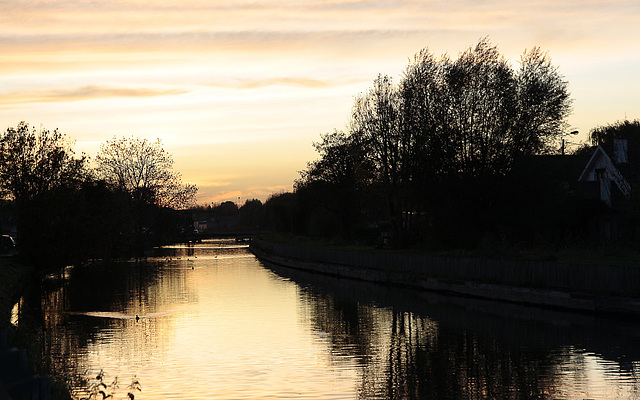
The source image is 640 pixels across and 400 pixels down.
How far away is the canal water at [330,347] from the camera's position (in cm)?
1912

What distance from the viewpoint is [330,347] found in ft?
88.2

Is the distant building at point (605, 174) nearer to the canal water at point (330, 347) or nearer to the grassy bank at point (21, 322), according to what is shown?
the canal water at point (330, 347)

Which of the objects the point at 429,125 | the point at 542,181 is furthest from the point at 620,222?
the point at 429,125

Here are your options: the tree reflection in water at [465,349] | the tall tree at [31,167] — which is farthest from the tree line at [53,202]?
the tree reflection in water at [465,349]

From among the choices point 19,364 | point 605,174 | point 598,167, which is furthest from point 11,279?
point 598,167

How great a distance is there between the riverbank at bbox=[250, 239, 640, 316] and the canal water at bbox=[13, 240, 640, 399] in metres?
0.95

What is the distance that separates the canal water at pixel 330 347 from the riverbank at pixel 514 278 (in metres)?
0.95

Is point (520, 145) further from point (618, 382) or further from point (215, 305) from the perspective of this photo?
point (618, 382)

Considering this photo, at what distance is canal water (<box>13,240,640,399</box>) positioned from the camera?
62.7ft

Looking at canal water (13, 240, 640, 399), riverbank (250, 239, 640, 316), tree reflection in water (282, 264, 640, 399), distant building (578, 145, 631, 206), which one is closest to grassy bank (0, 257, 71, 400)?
canal water (13, 240, 640, 399)

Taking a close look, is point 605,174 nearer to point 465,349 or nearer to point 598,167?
point 598,167

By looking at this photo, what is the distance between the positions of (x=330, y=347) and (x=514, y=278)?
51.8 feet

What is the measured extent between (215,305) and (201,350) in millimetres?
15680

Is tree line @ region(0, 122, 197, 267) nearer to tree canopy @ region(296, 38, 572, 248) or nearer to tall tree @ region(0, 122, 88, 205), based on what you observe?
tall tree @ region(0, 122, 88, 205)
